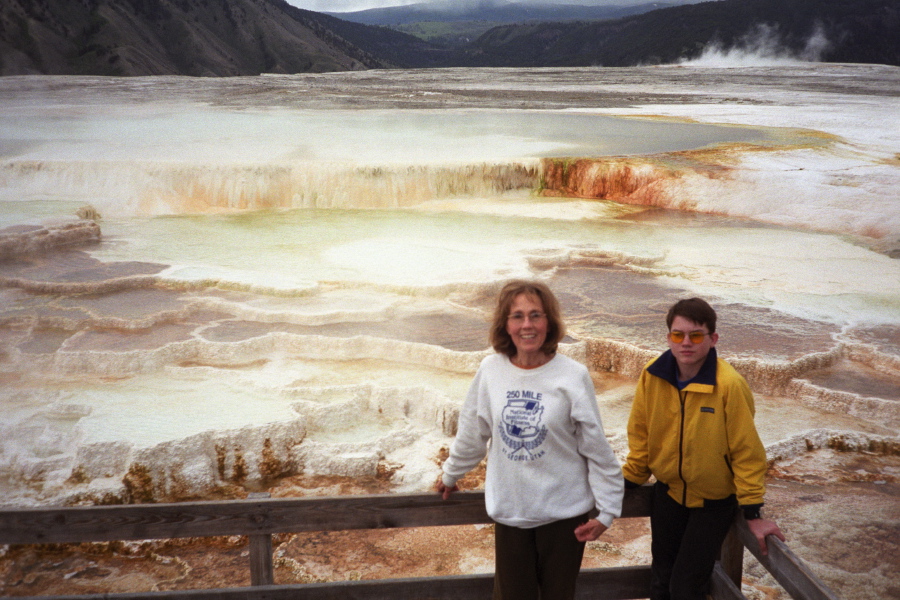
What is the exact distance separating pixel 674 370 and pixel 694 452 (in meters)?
0.15

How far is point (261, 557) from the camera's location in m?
1.44

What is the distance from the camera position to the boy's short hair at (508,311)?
1.23 metres

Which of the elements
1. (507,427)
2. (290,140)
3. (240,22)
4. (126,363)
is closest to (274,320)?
A: (126,363)

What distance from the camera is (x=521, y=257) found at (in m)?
4.61

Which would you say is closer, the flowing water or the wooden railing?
the wooden railing

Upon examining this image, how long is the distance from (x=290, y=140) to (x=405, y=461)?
207 inches

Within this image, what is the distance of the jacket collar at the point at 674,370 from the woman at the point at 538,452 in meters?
0.18

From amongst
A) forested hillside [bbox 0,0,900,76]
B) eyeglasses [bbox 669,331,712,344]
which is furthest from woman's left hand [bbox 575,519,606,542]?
forested hillside [bbox 0,0,900,76]

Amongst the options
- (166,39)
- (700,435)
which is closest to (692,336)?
(700,435)

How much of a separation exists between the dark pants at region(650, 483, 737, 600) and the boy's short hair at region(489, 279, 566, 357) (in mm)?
397

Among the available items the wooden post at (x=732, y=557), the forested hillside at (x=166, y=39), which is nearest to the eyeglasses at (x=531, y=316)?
the wooden post at (x=732, y=557)

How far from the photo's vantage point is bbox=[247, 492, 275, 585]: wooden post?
4.70ft

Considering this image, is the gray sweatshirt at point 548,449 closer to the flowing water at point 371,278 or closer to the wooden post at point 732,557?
the wooden post at point 732,557

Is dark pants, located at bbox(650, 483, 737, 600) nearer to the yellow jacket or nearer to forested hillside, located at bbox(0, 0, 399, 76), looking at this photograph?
the yellow jacket
